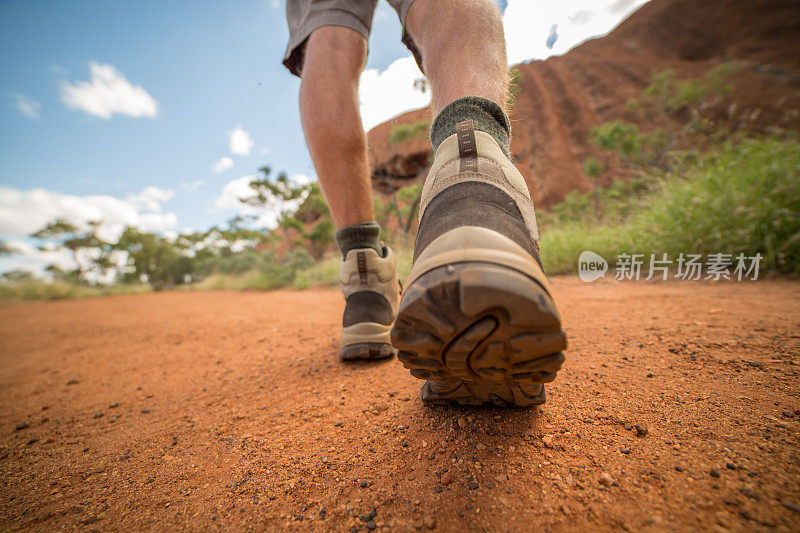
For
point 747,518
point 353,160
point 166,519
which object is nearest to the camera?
point 747,518

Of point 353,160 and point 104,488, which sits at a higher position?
point 353,160

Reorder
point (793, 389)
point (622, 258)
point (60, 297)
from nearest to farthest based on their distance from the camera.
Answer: point (793, 389), point (622, 258), point (60, 297)

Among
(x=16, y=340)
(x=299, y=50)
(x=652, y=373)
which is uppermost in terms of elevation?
(x=299, y=50)

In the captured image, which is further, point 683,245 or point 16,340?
point 16,340

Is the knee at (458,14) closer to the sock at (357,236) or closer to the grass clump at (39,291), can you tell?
the sock at (357,236)

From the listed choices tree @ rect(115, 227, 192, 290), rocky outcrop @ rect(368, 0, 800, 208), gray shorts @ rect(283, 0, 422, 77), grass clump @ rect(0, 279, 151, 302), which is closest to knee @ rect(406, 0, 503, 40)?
gray shorts @ rect(283, 0, 422, 77)

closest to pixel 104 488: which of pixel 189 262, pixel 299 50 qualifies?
pixel 299 50

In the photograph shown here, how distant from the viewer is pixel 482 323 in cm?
41

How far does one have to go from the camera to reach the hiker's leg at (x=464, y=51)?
65 centimetres

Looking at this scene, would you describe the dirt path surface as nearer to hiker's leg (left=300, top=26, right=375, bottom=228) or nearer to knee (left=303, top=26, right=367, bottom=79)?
hiker's leg (left=300, top=26, right=375, bottom=228)

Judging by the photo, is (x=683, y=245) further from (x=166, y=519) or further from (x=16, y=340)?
(x=16, y=340)

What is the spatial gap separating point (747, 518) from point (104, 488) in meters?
0.90

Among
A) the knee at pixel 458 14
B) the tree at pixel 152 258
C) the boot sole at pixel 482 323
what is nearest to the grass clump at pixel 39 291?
the tree at pixel 152 258

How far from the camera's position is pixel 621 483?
1.36 feet
